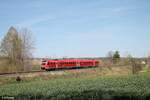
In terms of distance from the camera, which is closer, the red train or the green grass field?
the green grass field

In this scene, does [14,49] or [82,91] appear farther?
[14,49]

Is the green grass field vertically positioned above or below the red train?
below

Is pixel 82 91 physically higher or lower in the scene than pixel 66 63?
lower

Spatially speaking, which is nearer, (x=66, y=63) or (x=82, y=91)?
(x=82, y=91)

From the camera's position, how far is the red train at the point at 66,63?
5089 centimetres

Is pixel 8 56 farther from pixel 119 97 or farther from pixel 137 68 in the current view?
pixel 119 97

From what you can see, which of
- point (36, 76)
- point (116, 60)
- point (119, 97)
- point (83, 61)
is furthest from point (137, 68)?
point (119, 97)

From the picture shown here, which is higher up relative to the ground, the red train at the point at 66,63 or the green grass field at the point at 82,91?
the red train at the point at 66,63

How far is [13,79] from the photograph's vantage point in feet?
119

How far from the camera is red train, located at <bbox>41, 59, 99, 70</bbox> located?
50888mm

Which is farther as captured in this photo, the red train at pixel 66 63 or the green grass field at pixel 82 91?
the red train at pixel 66 63

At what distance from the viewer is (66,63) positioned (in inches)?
2185

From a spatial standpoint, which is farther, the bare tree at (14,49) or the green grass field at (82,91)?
the bare tree at (14,49)

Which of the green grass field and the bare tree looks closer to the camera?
the green grass field
